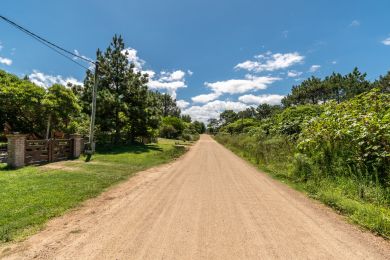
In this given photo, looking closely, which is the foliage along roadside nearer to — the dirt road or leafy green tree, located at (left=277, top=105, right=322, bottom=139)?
the dirt road

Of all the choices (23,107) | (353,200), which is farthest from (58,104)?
(353,200)

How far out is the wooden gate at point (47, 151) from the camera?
1327 cm

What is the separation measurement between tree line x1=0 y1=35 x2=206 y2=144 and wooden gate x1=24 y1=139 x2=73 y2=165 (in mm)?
2917

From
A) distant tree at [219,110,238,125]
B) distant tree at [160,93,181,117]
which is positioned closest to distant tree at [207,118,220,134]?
distant tree at [219,110,238,125]

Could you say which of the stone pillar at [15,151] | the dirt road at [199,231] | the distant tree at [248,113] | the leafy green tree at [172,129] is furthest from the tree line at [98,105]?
the distant tree at [248,113]

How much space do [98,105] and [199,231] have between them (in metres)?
22.0

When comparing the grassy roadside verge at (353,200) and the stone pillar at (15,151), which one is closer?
the grassy roadside verge at (353,200)

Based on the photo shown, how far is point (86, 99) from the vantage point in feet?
87.2

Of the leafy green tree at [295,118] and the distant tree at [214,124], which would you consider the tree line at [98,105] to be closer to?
the leafy green tree at [295,118]

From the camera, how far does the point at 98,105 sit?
24.9 metres

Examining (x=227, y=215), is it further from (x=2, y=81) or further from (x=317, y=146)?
(x=2, y=81)

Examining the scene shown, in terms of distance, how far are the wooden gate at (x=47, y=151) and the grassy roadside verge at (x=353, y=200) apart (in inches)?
467

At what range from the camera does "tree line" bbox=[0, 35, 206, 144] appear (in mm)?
17797

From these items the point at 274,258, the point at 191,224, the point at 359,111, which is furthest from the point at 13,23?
the point at 359,111
